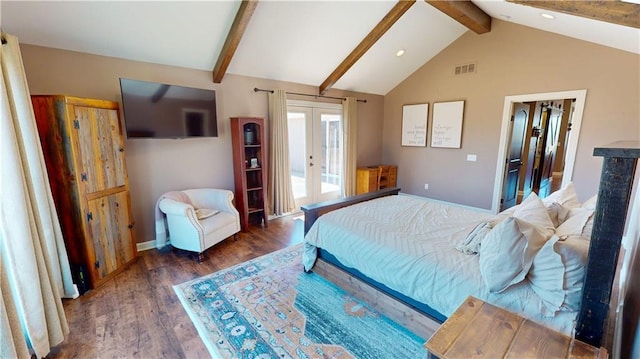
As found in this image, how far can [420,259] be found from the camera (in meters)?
1.85

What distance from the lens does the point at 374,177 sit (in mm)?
5691

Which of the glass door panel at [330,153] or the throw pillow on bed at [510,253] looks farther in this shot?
the glass door panel at [330,153]

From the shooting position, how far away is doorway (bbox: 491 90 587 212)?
3.82 meters

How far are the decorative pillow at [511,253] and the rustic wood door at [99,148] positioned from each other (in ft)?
10.9

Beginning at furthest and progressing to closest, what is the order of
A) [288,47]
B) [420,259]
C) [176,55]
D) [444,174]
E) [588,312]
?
[444,174], [288,47], [176,55], [420,259], [588,312]

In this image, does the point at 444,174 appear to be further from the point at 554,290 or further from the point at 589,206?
the point at 554,290

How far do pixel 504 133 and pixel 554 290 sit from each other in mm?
3741

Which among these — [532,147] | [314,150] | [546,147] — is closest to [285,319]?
[314,150]

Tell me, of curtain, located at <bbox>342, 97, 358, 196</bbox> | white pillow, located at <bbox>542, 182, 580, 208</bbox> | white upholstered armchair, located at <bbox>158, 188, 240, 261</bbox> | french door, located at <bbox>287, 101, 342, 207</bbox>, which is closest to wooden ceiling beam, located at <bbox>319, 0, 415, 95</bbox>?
french door, located at <bbox>287, 101, 342, 207</bbox>

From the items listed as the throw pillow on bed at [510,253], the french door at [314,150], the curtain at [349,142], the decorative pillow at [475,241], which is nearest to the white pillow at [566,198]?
the decorative pillow at [475,241]

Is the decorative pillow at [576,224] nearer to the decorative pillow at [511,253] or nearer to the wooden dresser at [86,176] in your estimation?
the decorative pillow at [511,253]

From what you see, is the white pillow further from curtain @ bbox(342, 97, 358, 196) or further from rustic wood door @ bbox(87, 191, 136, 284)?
rustic wood door @ bbox(87, 191, 136, 284)

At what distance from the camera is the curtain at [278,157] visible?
435 centimetres

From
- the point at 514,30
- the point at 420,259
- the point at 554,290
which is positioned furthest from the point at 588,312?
the point at 514,30
